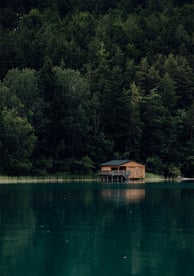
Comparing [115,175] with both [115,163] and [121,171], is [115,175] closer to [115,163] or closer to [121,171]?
[121,171]

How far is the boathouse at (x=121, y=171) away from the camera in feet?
306

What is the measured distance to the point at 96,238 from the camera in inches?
1245

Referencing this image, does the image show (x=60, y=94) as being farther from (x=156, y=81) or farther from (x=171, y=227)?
(x=171, y=227)

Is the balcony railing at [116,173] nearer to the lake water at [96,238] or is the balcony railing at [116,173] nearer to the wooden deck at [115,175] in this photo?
the wooden deck at [115,175]

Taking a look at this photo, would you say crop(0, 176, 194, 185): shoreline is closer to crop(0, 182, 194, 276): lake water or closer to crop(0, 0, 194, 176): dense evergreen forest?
crop(0, 0, 194, 176): dense evergreen forest

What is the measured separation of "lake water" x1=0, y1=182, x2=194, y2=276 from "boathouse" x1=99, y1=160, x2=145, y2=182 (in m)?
42.2

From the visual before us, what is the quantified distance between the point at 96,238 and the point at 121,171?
62452 mm

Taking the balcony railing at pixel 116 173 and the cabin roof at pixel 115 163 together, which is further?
the cabin roof at pixel 115 163

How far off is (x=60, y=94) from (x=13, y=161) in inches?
566

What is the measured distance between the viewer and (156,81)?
112812 mm

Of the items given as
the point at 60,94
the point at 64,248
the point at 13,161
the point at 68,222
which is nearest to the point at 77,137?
the point at 60,94

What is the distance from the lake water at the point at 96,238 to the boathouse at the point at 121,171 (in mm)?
42244

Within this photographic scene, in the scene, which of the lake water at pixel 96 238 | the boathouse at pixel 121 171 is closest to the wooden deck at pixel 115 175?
the boathouse at pixel 121 171

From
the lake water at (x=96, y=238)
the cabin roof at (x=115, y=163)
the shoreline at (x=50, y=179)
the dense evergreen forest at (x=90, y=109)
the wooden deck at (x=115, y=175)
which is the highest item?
the dense evergreen forest at (x=90, y=109)
